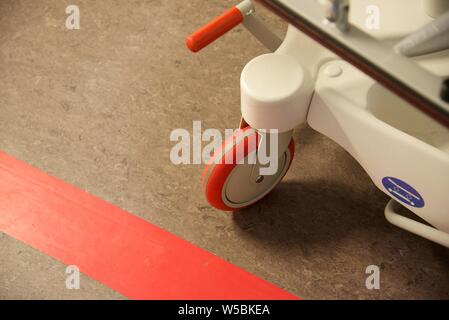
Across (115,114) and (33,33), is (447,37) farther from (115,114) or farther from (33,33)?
(33,33)

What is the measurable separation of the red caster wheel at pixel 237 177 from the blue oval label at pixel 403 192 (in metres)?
0.25

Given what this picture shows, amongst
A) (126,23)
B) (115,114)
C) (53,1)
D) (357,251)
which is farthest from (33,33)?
(357,251)

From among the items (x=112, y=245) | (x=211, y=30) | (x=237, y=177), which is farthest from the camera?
(x=112, y=245)

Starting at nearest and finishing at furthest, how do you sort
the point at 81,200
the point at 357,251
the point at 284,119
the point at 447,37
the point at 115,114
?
the point at 447,37
the point at 284,119
the point at 357,251
the point at 81,200
the point at 115,114

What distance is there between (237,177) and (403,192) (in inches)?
13.2

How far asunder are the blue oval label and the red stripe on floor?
0.35 m

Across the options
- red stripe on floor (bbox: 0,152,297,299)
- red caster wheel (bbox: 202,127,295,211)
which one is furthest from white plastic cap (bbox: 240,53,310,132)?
red stripe on floor (bbox: 0,152,297,299)

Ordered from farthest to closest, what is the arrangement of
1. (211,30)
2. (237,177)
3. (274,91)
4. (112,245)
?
(112,245) → (237,177) → (211,30) → (274,91)

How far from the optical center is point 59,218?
49.2 inches

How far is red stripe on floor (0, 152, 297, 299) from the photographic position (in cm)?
116

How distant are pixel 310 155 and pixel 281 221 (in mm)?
183

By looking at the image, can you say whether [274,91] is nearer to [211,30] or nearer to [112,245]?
[211,30]

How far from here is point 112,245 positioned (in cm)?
121

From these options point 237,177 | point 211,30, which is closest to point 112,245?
point 237,177
